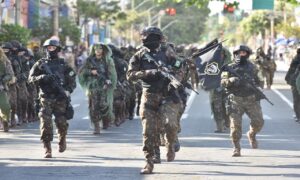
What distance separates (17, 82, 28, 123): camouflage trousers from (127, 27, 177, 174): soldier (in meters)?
8.22

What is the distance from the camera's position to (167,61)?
10.9 metres

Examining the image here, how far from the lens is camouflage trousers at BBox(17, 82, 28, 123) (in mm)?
18734

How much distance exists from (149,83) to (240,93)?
2638mm

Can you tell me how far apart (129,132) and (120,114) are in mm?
2007

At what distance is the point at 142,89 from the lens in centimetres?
1121

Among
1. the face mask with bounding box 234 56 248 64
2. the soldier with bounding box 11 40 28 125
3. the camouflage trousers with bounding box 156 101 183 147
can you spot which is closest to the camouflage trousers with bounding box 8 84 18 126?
the soldier with bounding box 11 40 28 125

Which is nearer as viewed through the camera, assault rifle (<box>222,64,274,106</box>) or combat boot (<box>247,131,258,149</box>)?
assault rifle (<box>222,64,274,106</box>)

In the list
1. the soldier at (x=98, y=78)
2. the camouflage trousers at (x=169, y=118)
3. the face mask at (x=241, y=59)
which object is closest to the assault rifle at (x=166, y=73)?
the camouflage trousers at (x=169, y=118)

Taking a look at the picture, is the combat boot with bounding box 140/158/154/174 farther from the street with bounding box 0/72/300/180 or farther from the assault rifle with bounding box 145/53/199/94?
the assault rifle with bounding box 145/53/199/94

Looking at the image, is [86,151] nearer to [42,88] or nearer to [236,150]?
[42,88]

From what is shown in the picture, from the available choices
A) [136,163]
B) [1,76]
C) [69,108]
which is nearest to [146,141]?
[136,163]

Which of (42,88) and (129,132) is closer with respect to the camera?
(42,88)

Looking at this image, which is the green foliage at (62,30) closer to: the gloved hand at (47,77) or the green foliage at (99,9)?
the green foliage at (99,9)

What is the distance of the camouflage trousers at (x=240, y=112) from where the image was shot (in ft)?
42.3
